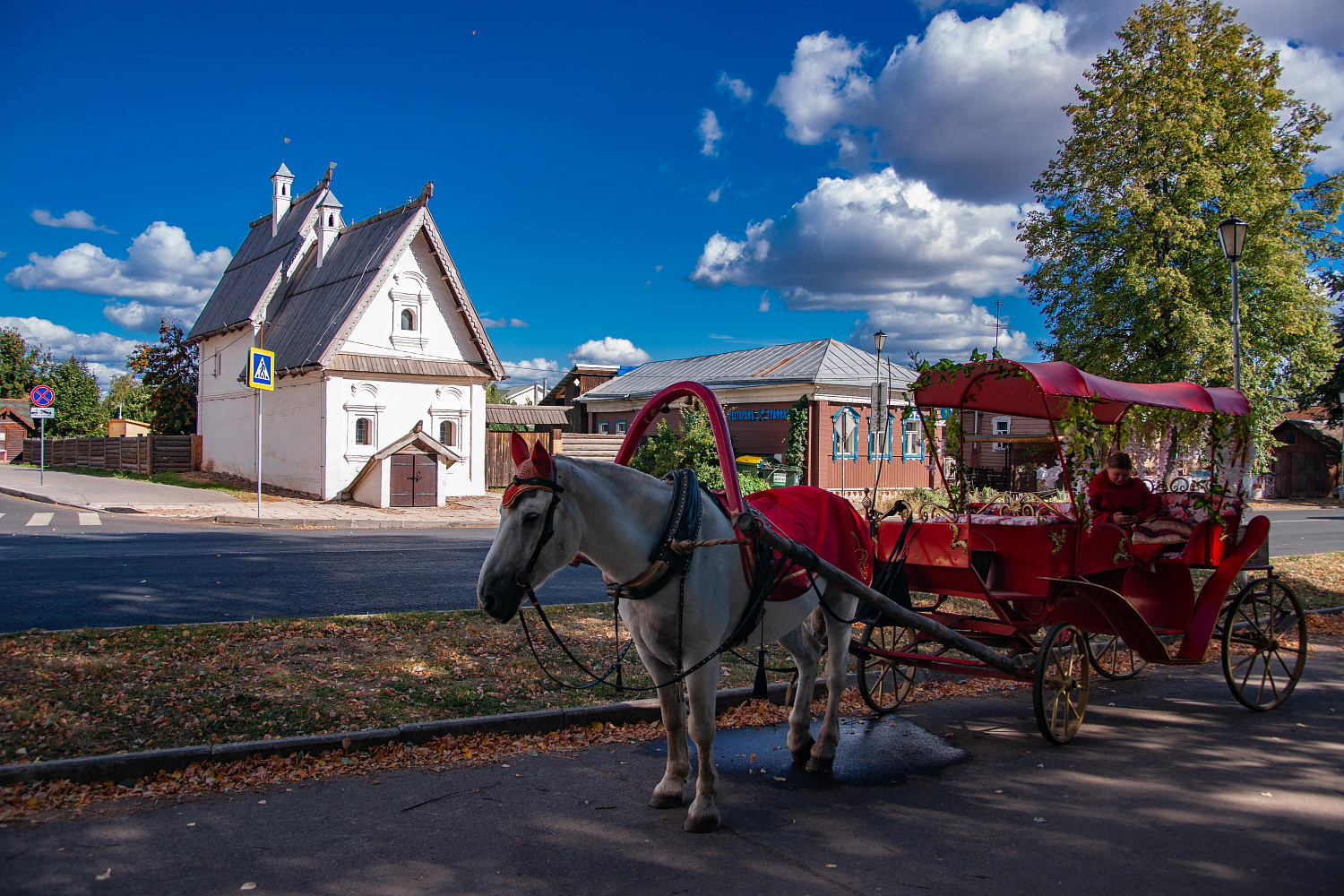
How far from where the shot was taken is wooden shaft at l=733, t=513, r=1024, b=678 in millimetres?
4188

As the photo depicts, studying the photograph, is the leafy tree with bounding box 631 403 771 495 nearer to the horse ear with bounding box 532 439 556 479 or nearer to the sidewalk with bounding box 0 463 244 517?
the sidewalk with bounding box 0 463 244 517

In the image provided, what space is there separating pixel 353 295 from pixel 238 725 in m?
23.0

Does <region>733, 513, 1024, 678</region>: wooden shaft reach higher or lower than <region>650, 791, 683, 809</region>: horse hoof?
higher

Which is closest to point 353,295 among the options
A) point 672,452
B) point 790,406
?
point 672,452

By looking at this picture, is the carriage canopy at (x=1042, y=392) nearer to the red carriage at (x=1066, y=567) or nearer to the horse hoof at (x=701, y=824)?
the red carriage at (x=1066, y=567)

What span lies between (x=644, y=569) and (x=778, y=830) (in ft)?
5.12

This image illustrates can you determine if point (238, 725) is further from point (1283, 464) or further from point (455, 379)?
point (1283, 464)

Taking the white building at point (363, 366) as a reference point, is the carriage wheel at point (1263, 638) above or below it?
below

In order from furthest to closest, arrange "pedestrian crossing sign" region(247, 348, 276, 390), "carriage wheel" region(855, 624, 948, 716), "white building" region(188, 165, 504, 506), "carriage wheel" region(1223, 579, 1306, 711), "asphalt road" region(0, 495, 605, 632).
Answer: "white building" region(188, 165, 504, 506) → "pedestrian crossing sign" region(247, 348, 276, 390) → "asphalt road" region(0, 495, 605, 632) → "carriage wheel" region(1223, 579, 1306, 711) → "carriage wheel" region(855, 624, 948, 716)

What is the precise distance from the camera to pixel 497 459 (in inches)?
1240

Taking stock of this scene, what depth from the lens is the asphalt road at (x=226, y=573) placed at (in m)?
8.62

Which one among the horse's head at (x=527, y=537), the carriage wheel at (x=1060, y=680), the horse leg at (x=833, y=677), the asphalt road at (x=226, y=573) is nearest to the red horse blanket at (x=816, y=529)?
the horse leg at (x=833, y=677)

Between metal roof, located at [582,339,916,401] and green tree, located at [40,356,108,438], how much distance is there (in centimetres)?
4069

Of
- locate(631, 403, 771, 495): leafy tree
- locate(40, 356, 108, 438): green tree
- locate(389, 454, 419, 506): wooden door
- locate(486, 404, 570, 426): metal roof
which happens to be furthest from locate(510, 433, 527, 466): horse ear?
locate(40, 356, 108, 438): green tree
